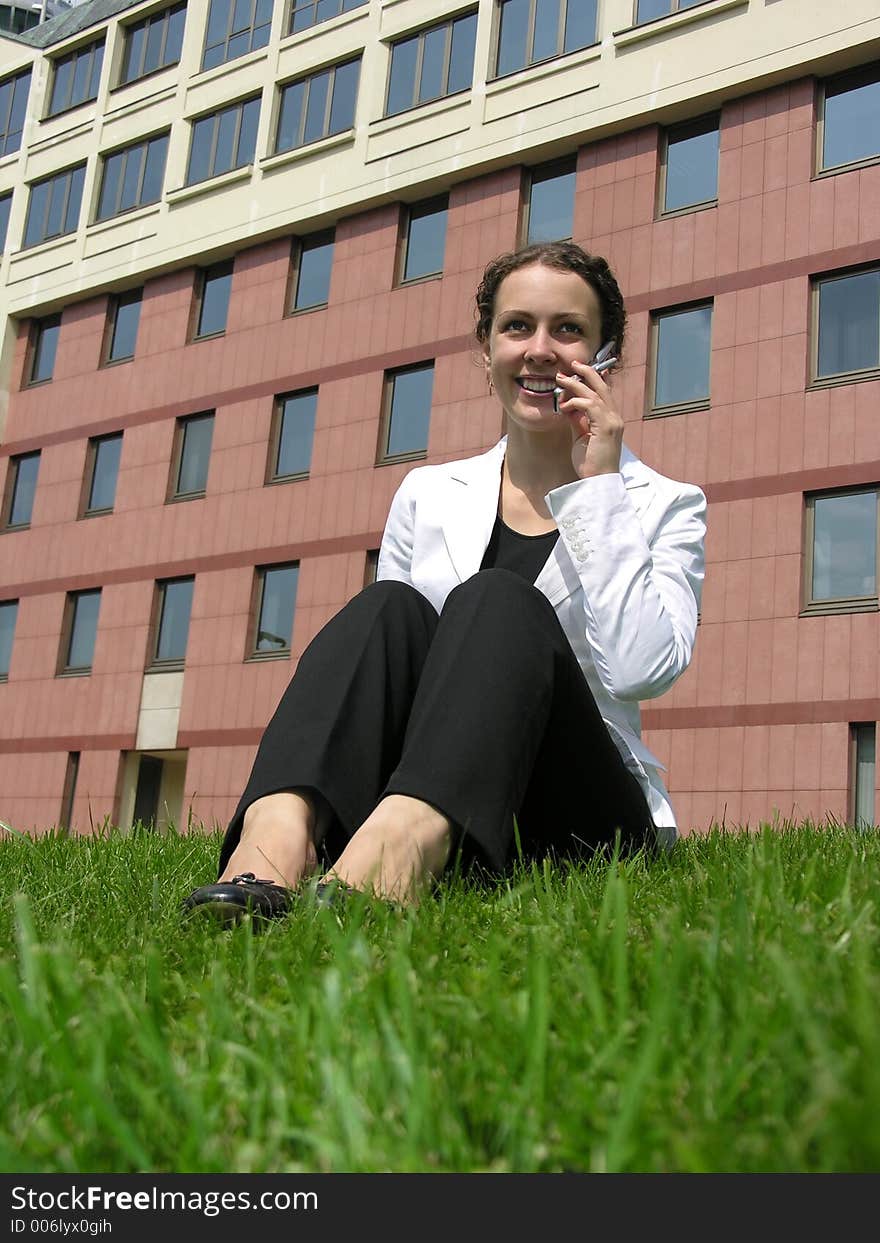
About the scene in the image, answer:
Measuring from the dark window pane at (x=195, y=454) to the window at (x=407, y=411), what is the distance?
4.22 m

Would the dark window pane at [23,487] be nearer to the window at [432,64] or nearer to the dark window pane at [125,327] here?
the dark window pane at [125,327]

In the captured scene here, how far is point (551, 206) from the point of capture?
2231cm

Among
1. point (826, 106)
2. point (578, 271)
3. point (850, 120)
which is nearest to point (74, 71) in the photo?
point (826, 106)

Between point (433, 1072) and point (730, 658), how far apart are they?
1757 centimetres

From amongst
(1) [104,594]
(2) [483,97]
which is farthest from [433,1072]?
(1) [104,594]

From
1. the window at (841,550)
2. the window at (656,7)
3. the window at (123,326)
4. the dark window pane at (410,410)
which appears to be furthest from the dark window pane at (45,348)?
the window at (841,550)

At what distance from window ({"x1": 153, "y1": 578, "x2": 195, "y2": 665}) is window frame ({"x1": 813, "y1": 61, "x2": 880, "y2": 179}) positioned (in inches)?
524

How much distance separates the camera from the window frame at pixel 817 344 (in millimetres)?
18562

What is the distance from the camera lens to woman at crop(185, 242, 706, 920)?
2697 millimetres

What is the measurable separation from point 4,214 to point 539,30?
14.5 m

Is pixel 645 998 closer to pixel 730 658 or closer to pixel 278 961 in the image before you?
pixel 278 961

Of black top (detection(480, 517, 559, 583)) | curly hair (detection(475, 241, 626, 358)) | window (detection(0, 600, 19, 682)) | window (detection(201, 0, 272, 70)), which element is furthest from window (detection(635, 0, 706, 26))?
black top (detection(480, 517, 559, 583))

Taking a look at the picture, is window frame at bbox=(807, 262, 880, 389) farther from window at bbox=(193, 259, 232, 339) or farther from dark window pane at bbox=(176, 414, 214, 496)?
window at bbox=(193, 259, 232, 339)

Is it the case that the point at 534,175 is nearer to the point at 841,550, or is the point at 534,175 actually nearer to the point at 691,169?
the point at 691,169
